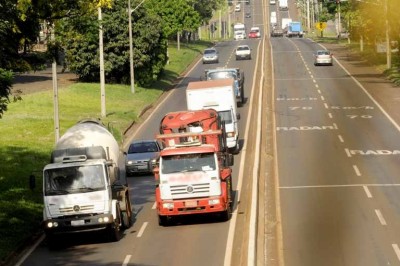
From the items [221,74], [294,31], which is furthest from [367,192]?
[294,31]

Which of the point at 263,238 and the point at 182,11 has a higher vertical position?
the point at 182,11

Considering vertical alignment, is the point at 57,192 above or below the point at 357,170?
above

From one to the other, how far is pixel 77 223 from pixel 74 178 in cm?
134

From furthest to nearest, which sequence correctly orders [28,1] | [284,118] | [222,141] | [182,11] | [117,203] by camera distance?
[182,11] → [284,118] → [222,141] → [117,203] → [28,1]

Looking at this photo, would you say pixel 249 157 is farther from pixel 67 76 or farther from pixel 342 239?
pixel 67 76

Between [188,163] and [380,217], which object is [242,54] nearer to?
[188,163]

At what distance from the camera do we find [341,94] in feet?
240

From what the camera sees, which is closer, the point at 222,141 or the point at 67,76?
the point at 222,141

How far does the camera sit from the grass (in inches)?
1283

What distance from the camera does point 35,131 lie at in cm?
5481

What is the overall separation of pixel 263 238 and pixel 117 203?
185 inches

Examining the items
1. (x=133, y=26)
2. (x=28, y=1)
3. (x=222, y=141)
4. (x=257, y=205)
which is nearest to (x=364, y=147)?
(x=222, y=141)

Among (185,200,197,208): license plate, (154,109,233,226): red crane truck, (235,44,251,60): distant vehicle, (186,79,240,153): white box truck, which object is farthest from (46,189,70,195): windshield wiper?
(235,44,251,60): distant vehicle

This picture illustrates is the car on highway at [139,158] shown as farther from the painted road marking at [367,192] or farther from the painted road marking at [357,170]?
the painted road marking at [367,192]
